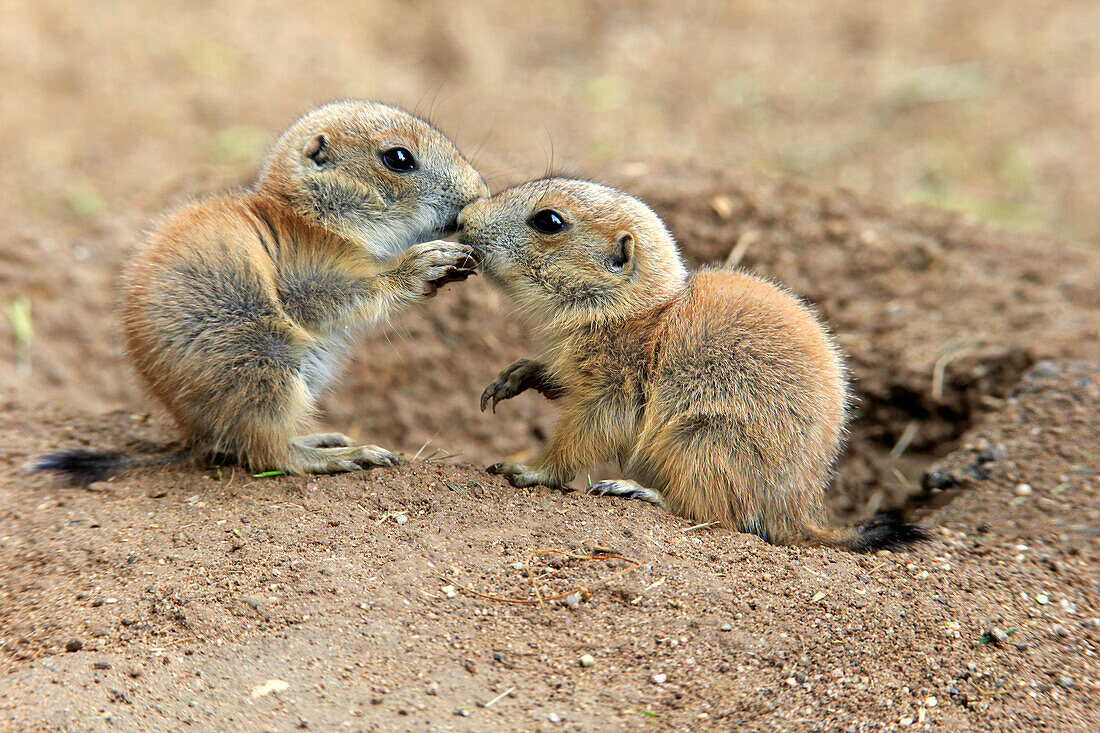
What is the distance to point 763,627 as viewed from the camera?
3250 mm

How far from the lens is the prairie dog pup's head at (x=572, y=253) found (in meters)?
4.36

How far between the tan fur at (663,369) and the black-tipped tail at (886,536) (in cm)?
7

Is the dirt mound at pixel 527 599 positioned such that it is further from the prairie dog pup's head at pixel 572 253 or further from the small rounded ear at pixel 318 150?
the small rounded ear at pixel 318 150

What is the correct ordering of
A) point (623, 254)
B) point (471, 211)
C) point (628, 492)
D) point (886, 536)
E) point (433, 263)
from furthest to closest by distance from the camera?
point (471, 211) → point (623, 254) → point (433, 263) → point (628, 492) → point (886, 536)

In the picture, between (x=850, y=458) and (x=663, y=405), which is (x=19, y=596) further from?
(x=850, y=458)

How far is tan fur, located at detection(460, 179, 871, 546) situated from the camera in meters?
4.00

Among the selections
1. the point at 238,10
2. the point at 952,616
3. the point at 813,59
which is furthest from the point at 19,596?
the point at 813,59

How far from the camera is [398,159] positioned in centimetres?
446

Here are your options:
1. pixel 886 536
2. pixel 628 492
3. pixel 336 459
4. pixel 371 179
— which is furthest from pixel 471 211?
pixel 886 536

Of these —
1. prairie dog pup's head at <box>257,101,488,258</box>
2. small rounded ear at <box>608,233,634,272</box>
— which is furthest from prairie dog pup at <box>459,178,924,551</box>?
prairie dog pup's head at <box>257,101,488,258</box>

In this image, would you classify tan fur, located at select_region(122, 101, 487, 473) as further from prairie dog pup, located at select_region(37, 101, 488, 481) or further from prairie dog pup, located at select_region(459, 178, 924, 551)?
prairie dog pup, located at select_region(459, 178, 924, 551)

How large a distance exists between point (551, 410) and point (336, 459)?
2.70 m

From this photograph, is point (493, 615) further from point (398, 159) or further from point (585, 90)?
point (585, 90)

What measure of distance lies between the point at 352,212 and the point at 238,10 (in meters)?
7.63
